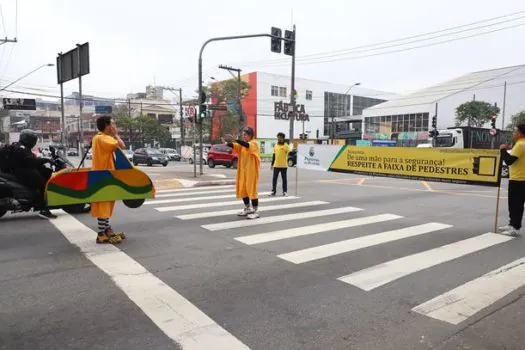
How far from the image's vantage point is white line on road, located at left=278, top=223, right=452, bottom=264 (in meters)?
5.75

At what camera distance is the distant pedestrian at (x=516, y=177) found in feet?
22.9

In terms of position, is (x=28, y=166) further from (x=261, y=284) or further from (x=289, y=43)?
(x=289, y=43)

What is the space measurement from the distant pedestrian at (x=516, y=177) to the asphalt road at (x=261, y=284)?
1.45 ft

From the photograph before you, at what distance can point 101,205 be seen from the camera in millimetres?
6301

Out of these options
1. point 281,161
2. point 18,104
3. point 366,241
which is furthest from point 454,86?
point 366,241

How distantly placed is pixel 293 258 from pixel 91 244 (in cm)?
296

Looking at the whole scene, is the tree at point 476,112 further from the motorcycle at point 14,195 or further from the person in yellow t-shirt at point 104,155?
the person in yellow t-shirt at point 104,155

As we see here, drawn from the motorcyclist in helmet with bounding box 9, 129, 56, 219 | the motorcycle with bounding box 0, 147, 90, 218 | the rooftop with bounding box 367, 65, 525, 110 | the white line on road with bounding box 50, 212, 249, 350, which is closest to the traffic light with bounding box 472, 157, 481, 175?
the white line on road with bounding box 50, 212, 249, 350

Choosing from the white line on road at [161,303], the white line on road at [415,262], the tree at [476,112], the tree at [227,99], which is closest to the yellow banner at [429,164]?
the white line on road at [415,262]

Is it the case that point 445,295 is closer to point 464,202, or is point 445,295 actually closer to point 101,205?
point 101,205

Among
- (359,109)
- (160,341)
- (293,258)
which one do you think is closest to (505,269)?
(293,258)

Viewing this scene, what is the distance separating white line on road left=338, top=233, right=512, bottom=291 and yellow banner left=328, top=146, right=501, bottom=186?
1296 millimetres

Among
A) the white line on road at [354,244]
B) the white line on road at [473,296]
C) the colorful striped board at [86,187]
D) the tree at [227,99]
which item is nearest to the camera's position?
the white line on road at [473,296]

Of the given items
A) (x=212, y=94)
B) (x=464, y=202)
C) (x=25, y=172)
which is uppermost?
(x=212, y=94)
